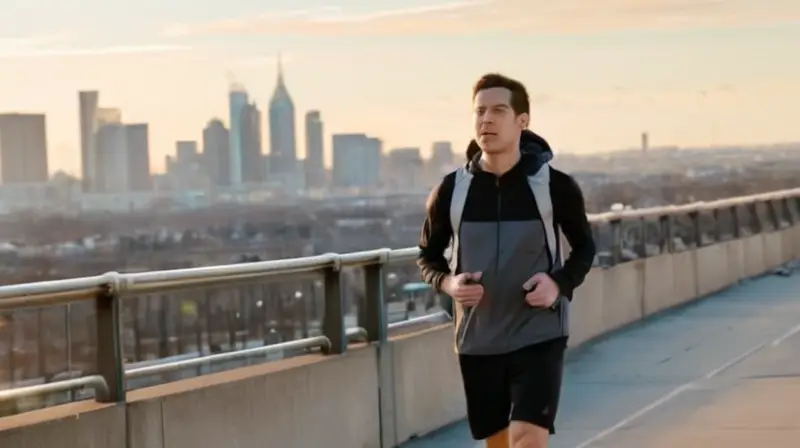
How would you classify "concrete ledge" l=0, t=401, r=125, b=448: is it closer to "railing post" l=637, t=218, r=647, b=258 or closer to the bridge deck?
the bridge deck

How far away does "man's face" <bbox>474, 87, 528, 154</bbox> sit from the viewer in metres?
6.42

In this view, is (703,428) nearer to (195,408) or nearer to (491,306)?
(195,408)

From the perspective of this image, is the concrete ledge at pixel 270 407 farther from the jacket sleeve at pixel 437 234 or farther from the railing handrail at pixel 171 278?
the jacket sleeve at pixel 437 234

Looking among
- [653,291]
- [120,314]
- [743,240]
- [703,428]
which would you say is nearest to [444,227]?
[120,314]

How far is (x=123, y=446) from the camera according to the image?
759cm

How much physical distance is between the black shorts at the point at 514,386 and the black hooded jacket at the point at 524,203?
0.89ft

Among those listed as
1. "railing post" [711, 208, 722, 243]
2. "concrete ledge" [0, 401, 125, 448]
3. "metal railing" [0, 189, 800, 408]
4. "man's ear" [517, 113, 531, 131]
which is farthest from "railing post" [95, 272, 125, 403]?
"railing post" [711, 208, 722, 243]

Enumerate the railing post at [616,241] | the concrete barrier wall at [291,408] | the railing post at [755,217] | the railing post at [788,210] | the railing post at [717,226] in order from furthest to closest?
the railing post at [788,210] < the railing post at [755,217] < the railing post at [717,226] < the railing post at [616,241] < the concrete barrier wall at [291,408]

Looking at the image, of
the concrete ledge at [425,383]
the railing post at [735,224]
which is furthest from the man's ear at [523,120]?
the railing post at [735,224]

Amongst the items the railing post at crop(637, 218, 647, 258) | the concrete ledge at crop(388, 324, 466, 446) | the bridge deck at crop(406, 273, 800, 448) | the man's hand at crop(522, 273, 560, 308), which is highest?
the man's hand at crop(522, 273, 560, 308)

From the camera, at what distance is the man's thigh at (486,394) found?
258 inches

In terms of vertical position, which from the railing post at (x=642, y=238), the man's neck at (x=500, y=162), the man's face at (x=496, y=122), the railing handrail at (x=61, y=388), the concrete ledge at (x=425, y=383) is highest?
the man's face at (x=496, y=122)

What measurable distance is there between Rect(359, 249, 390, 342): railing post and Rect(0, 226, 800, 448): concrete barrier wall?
0.12 meters

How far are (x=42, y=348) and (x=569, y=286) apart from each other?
237 cm
